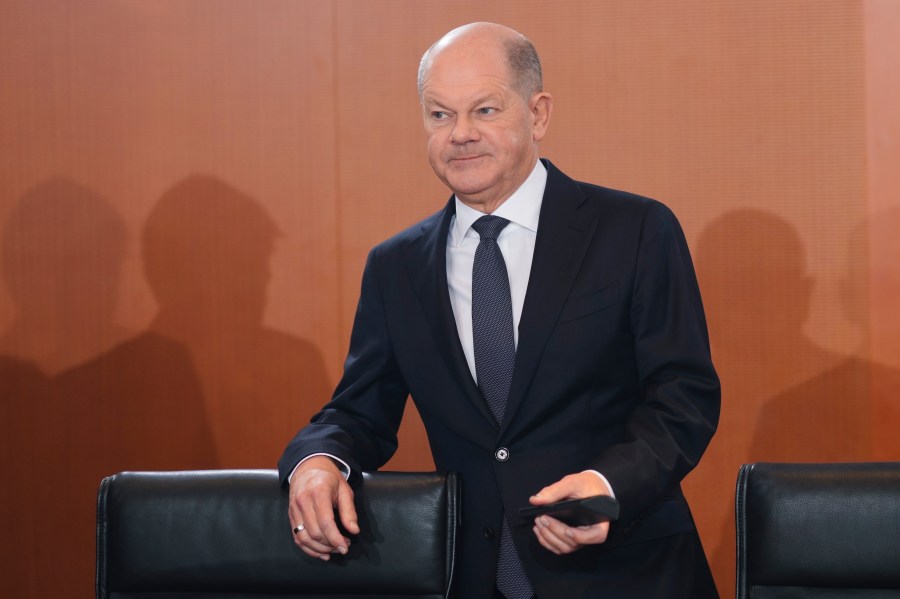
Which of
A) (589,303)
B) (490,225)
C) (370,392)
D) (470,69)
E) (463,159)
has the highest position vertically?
(470,69)

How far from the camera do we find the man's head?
1.58 meters

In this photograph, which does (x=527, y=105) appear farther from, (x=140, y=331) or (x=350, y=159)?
(x=140, y=331)

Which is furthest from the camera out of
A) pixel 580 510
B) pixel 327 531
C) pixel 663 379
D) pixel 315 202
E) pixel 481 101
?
pixel 315 202

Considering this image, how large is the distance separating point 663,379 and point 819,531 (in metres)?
0.30

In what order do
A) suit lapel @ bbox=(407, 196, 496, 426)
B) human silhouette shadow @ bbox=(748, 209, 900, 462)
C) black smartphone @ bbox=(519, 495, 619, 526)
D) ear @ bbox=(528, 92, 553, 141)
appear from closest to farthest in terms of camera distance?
black smartphone @ bbox=(519, 495, 619, 526) < suit lapel @ bbox=(407, 196, 496, 426) < ear @ bbox=(528, 92, 553, 141) < human silhouette shadow @ bbox=(748, 209, 900, 462)

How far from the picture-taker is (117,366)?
10.9 ft

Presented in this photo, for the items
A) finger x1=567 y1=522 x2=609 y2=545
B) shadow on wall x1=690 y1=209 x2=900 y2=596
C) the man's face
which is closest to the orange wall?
shadow on wall x1=690 y1=209 x2=900 y2=596

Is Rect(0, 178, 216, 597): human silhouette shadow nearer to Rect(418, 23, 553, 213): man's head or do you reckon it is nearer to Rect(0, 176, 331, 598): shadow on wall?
Rect(0, 176, 331, 598): shadow on wall

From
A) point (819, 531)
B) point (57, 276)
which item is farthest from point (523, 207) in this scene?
point (57, 276)

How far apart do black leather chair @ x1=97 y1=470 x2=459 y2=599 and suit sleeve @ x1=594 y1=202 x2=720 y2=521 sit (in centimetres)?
25

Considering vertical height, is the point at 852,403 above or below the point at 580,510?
below

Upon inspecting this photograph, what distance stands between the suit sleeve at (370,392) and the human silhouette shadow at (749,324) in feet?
5.29

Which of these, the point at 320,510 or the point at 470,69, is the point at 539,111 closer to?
the point at 470,69

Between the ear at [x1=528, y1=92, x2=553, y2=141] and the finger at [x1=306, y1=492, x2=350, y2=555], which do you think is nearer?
the finger at [x1=306, y1=492, x2=350, y2=555]
